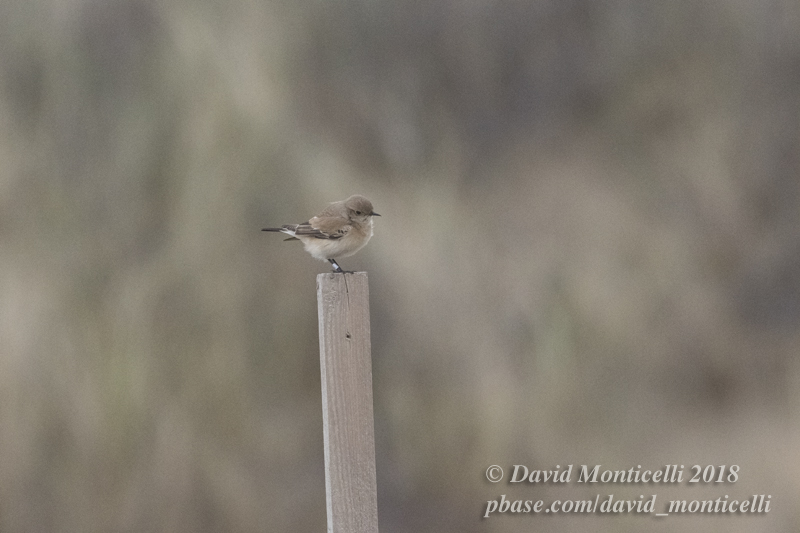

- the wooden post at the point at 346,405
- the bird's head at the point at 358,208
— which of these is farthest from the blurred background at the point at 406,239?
the wooden post at the point at 346,405

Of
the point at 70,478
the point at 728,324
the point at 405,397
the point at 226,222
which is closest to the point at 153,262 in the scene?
the point at 226,222

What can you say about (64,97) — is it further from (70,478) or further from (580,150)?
(580,150)

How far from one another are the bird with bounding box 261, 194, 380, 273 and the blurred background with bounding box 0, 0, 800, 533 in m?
1.88

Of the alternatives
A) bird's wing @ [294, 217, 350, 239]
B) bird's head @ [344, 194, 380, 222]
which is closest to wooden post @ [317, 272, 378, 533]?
bird's wing @ [294, 217, 350, 239]

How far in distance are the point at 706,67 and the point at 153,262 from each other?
3.51m

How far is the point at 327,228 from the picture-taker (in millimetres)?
2992

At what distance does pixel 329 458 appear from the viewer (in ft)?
6.80

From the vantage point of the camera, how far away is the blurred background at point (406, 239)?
4.84 metres

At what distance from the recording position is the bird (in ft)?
9.78

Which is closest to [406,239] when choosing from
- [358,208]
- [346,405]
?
[358,208]

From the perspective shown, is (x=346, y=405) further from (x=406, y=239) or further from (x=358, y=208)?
(x=406, y=239)

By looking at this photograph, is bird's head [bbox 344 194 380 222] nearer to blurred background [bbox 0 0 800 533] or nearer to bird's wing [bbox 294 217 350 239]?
bird's wing [bbox 294 217 350 239]

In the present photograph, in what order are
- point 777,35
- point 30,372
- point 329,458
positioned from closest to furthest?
point 329,458
point 30,372
point 777,35

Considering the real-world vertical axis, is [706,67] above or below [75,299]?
above
